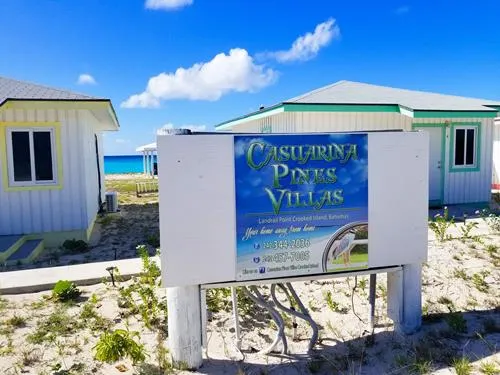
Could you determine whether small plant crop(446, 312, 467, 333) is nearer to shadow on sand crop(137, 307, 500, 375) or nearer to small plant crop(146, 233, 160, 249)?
shadow on sand crop(137, 307, 500, 375)

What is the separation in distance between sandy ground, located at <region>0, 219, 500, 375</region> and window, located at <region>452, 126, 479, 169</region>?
7.69 metres

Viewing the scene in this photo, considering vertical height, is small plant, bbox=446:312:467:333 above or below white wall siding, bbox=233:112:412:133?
below

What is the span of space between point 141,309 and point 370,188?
2.85 meters

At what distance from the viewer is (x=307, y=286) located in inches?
206

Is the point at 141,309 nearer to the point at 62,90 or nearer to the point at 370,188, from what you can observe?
the point at 370,188

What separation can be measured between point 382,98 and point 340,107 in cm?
218

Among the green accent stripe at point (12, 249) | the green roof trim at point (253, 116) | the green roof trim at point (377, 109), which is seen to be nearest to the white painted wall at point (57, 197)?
the green accent stripe at point (12, 249)

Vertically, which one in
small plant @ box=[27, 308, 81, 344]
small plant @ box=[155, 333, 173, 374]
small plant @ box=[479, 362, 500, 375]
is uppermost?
small plant @ box=[27, 308, 81, 344]

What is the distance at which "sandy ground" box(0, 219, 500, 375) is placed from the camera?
3.42m

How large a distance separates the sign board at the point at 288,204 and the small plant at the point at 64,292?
89.8 inches

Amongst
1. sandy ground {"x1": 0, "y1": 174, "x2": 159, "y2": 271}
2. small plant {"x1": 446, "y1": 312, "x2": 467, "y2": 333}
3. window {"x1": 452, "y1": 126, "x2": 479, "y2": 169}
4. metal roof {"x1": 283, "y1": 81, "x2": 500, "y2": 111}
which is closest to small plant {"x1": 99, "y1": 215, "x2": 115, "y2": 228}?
sandy ground {"x1": 0, "y1": 174, "x2": 159, "y2": 271}

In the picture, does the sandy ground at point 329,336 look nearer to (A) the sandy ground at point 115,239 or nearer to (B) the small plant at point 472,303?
(B) the small plant at point 472,303

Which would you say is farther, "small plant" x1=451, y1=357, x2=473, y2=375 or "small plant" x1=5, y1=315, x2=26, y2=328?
"small plant" x1=5, y1=315, x2=26, y2=328

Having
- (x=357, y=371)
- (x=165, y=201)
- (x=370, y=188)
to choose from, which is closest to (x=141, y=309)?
(x=165, y=201)
